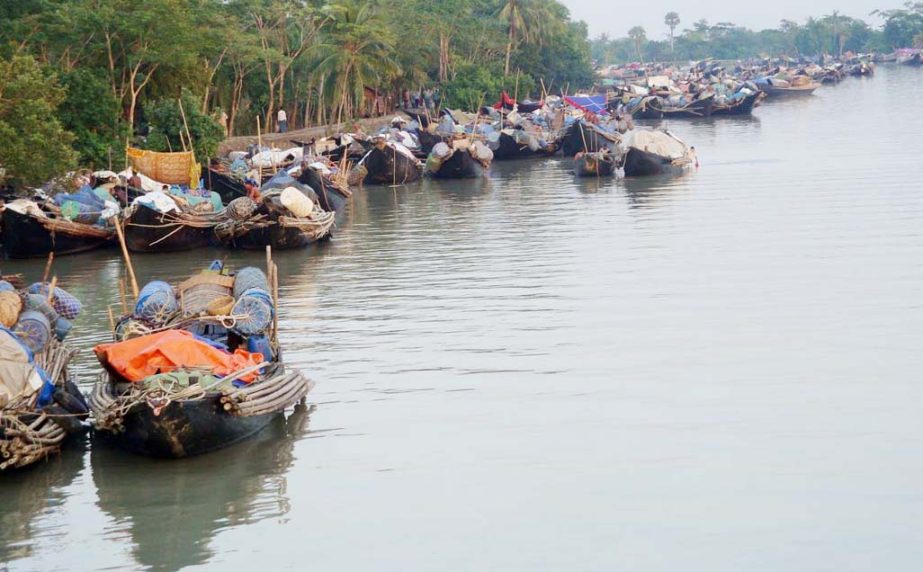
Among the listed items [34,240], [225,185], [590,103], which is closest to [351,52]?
[590,103]

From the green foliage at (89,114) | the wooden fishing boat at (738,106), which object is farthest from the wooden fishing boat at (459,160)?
the wooden fishing boat at (738,106)

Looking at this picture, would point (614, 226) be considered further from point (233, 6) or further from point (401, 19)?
point (401, 19)

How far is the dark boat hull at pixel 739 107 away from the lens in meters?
59.5

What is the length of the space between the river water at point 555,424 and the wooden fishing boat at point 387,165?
11513mm

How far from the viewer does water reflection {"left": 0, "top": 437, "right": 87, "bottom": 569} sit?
32.5 ft

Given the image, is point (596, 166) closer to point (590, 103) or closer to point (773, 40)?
point (590, 103)

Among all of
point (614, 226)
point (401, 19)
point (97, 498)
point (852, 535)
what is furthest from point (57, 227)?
point (401, 19)

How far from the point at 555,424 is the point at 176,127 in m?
20.0

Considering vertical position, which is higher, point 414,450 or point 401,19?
point 401,19

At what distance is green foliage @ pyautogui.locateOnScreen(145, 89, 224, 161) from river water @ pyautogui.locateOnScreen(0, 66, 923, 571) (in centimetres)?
658

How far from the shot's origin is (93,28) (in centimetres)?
2831

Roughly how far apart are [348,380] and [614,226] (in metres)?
12.3

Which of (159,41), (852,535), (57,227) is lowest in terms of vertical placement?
(852,535)

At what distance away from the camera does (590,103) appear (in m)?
51.6
